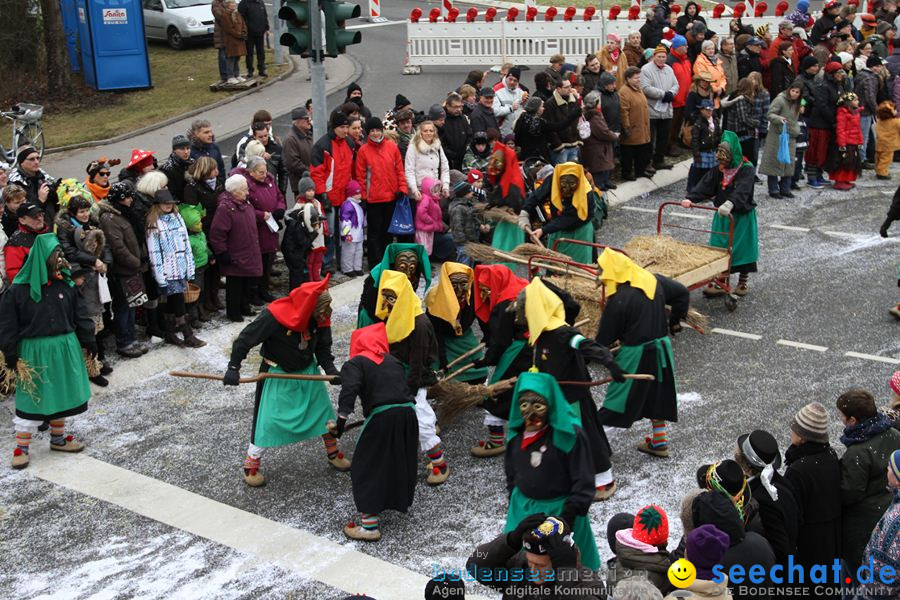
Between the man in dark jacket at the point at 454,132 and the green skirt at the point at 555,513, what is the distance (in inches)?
318

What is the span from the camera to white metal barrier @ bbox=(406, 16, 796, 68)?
23.5 metres

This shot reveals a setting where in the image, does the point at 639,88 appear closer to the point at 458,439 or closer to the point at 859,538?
the point at 458,439

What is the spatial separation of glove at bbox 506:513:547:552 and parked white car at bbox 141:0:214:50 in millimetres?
20661

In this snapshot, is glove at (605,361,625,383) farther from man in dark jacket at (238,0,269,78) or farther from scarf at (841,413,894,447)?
man in dark jacket at (238,0,269,78)

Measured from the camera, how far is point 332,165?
13398 millimetres

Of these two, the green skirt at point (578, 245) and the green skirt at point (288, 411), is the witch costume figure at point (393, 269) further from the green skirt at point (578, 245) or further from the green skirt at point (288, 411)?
the green skirt at point (578, 245)

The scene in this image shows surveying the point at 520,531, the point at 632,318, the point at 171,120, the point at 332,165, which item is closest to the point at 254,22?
the point at 171,120

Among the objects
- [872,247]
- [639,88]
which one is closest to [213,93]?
[639,88]

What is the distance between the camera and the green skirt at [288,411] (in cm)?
908

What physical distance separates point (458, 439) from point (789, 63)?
38.4 ft

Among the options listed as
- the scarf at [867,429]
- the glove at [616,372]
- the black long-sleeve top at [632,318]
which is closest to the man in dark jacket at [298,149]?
the black long-sleeve top at [632,318]

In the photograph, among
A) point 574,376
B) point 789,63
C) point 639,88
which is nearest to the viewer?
point 574,376

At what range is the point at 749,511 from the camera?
A: 21.4ft

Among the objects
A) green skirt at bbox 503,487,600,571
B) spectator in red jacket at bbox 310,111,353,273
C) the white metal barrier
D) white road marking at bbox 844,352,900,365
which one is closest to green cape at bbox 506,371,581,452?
green skirt at bbox 503,487,600,571
